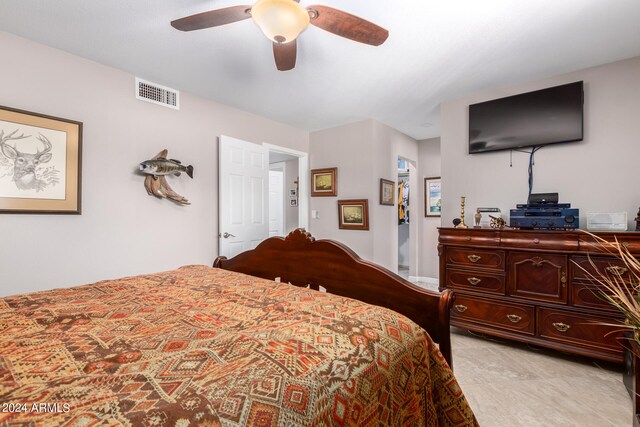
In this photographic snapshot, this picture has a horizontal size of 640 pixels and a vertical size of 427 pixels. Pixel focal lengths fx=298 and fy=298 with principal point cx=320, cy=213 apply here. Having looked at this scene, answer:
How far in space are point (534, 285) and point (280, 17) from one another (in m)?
2.61

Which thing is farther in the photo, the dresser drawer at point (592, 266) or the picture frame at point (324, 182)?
the picture frame at point (324, 182)

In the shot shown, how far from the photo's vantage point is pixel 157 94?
292cm

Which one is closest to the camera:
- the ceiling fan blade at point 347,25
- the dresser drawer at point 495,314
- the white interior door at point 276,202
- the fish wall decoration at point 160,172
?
the ceiling fan blade at point 347,25

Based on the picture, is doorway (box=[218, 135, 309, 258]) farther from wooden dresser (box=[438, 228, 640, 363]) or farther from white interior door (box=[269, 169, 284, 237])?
wooden dresser (box=[438, 228, 640, 363])

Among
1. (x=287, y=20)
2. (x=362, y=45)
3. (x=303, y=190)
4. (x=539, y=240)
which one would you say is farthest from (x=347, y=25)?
(x=303, y=190)

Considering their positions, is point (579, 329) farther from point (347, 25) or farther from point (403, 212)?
point (403, 212)

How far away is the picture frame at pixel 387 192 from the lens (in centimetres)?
402

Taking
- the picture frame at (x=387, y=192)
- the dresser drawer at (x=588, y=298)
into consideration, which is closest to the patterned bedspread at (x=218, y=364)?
the dresser drawer at (x=588, y=298)

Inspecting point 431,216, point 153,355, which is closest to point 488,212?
point 431,216

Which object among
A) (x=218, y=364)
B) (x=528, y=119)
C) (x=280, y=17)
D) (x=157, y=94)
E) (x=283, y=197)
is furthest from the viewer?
(x=283, y=197)

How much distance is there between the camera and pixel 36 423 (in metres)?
0.50

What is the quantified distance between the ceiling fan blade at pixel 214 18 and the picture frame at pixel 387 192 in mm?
A: 2821

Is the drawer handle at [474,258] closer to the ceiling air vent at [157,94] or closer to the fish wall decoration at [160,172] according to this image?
the fish wall decoration at [160,172]

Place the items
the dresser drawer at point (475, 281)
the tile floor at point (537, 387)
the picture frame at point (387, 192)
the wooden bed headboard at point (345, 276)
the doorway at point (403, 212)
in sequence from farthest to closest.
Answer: the doorway at point (403, 212) → the picture frame at point (387, 192) → the dresser drawer at point (475, 281) → the tile floor at point (537, 387) → the wooden bed headboard at point (345, 276)
